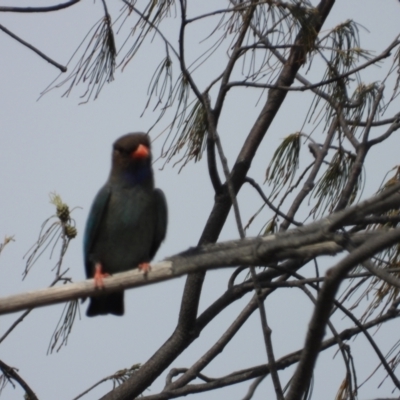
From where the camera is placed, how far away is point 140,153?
489cm

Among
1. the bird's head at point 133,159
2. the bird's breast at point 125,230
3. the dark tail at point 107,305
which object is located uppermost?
the bird's head at point 133,159

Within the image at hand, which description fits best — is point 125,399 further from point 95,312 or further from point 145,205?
point 145,205

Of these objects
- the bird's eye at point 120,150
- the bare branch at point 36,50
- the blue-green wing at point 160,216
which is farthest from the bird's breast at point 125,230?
the bare branch at point 36,50

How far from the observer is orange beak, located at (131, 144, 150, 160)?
4.88 meters

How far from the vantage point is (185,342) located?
14.6ft

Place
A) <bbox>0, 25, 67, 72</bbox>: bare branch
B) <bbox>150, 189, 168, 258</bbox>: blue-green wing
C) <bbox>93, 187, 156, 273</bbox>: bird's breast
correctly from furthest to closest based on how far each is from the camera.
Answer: <bbox>150, 189, 168, 258</bbox>: blue-green wing
<bbox>93, 187, 156, 273</bbox>: bird's breast
<bbox>0, 25, 67, 72</bbox>: bare branch

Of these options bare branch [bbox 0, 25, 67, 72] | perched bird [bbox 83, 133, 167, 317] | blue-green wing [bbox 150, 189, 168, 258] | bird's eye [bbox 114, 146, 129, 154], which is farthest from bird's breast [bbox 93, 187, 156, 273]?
bare branch [bbox 0, 25, 67, 72]

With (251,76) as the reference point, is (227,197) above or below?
below

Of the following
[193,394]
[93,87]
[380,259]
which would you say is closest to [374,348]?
[380,259]

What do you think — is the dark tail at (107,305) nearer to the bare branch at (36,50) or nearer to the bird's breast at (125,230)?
the bird's breast at (125,230)

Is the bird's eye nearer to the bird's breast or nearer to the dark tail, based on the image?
the bird's breast

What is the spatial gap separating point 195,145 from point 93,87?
66 cm

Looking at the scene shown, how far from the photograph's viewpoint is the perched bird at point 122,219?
16.0 feet

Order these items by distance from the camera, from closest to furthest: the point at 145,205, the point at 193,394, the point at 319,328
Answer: the point at 319,328 → the point at 193,394 → the point at 145,205
